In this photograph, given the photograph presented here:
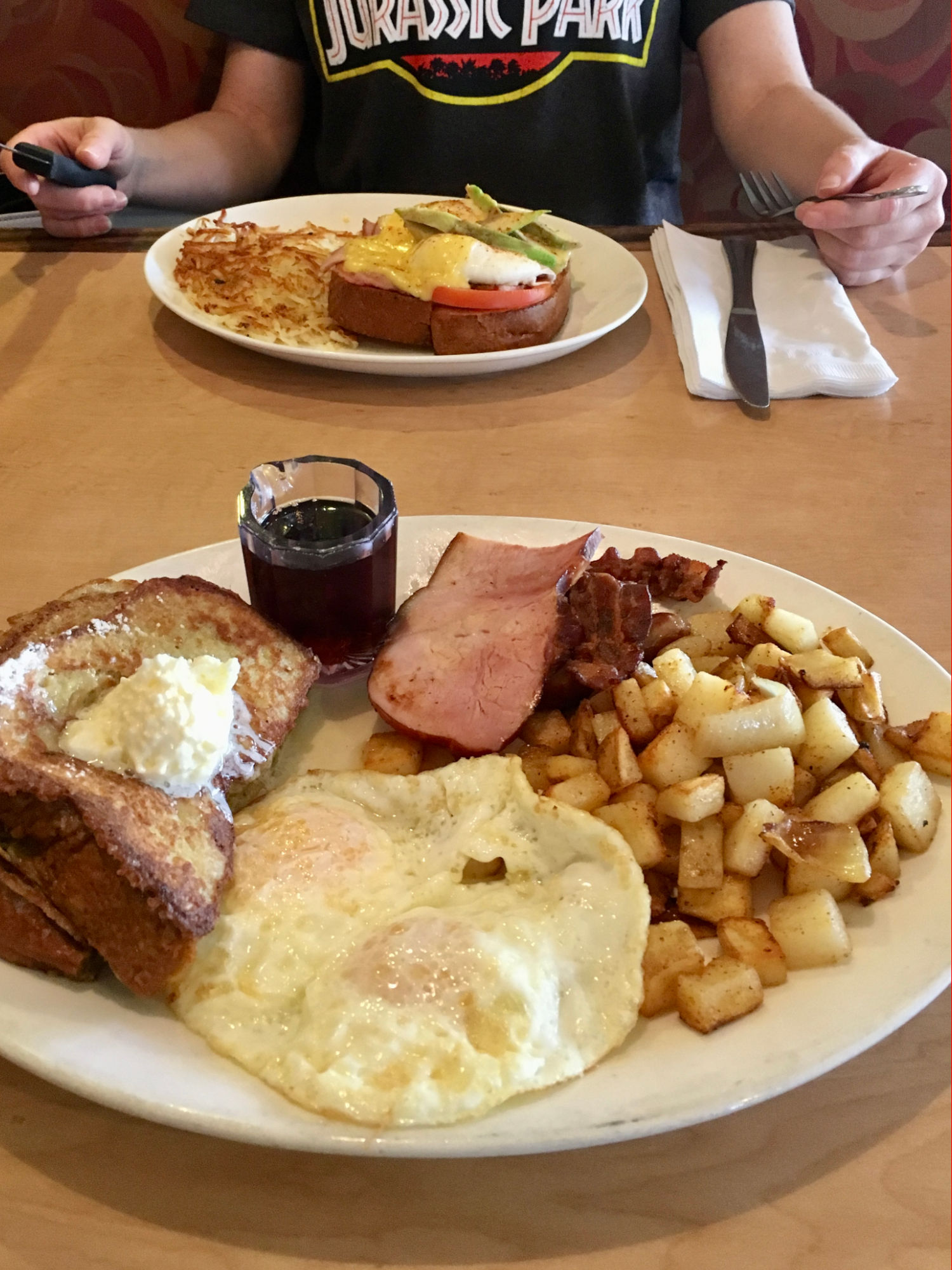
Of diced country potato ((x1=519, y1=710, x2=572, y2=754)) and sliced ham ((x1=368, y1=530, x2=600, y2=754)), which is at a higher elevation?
sliced ham ((x1=368, y1=530, x2=600, y2=754))

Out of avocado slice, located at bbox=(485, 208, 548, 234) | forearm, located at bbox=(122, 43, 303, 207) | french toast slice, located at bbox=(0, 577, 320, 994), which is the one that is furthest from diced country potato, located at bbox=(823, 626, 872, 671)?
forearm, located at bbox=(122, 43, 303, 207)

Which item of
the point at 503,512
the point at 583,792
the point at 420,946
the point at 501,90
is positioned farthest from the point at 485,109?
the point at 420,946

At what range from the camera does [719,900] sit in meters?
1.18

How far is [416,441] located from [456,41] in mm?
1638

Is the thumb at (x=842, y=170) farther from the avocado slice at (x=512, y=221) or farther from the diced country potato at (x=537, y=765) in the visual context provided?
the diced country potato at (x=537, y=765)

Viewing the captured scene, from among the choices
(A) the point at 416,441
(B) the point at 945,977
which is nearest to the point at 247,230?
(A) the point at 416,441

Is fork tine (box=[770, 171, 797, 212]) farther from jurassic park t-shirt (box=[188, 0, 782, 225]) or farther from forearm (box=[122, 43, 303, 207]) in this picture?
forearm (box=[122, 43, 303, 207])

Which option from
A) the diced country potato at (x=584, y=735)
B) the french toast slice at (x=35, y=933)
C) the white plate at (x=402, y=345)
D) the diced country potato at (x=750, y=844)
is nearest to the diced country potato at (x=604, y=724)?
the diced country potato at (x=584, y=735)

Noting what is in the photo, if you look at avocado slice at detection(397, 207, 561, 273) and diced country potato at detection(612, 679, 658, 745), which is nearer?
diced country potato at detection(612, 679, 658, 745)

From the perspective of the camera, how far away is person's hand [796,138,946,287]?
248cm

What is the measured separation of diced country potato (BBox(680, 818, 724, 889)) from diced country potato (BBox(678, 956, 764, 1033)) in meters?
0.13

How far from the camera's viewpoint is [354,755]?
1.46m

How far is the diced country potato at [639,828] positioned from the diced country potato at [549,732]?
0.18m

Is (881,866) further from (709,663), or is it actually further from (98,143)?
(98,143)
